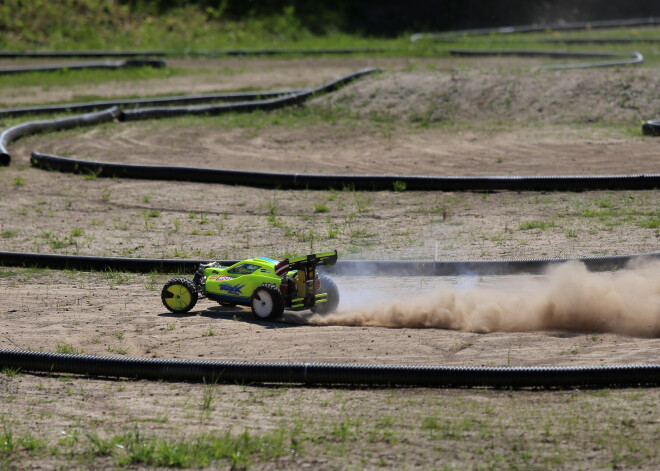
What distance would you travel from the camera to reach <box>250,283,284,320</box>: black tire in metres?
9.55

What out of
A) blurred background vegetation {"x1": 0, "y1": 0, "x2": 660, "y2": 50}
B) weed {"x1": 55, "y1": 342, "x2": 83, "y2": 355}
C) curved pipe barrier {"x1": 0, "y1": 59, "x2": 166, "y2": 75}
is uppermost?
blurred background vegetation {"x1": 0, "y1": 0, "x2": 660, "y2": 50}

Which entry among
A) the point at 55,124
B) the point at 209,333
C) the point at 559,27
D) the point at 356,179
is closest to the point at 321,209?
the point at 356,179

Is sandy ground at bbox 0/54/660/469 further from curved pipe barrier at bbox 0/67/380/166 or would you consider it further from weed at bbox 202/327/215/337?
curved pipe barrier at bbox 0/67/380/166

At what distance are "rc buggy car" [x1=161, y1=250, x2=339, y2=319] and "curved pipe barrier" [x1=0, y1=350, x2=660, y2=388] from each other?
5.86 ft

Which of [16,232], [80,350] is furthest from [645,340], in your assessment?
[16,232]

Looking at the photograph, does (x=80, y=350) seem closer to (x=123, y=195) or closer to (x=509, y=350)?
(x=509, y=350)

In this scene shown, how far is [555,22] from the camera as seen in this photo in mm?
54188

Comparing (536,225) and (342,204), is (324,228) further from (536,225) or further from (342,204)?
(536,225)

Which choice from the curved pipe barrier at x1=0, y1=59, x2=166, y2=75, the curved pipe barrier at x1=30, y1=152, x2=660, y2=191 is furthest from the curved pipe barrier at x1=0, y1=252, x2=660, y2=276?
the curved pipe barrier at x1=0, y1=59, x2=166, y2=75

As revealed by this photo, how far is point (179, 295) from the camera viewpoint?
10008 mm

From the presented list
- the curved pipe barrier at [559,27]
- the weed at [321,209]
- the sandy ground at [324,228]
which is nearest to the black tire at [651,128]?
the sandy ground at [324,228]

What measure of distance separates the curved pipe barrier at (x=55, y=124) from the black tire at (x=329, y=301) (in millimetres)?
12346

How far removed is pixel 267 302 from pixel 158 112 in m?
15.9

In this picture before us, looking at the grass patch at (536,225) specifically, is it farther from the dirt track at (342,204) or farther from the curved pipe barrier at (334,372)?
the curved pipe barrier at (334,372)
